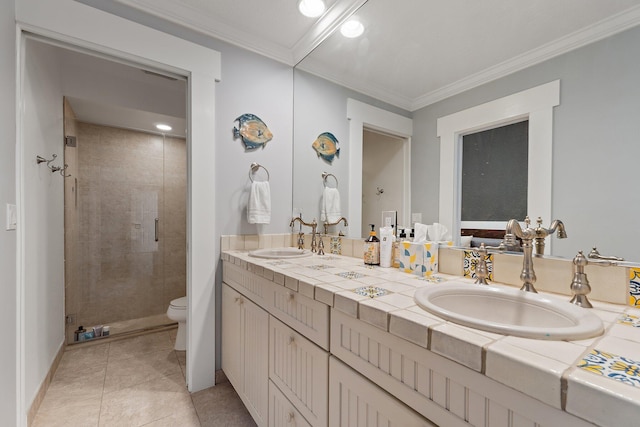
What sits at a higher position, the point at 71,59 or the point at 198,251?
the point at 71,59

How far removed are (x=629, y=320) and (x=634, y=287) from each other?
0.54 ft

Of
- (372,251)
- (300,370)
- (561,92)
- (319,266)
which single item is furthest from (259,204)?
(561,92)

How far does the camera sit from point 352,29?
1.66m

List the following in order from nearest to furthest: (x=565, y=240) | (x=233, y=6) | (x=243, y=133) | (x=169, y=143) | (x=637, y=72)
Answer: (x=637, y=72) < (x=565, y=240) < (x=233, y=6) < (x=243, y=133) < (x=169, y=143)

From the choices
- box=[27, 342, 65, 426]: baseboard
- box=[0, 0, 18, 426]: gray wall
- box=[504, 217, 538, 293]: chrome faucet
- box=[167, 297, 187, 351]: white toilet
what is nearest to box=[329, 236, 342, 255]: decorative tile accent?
box=[504, 217, 538, 293]: chrome faucet

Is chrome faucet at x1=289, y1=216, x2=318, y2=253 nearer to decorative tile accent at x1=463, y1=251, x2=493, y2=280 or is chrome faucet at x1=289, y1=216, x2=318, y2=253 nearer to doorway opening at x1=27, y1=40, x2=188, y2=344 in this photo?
decorative tile accent at x1=463, y1=251, x2=493, y2=280

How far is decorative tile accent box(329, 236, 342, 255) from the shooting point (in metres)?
1.82

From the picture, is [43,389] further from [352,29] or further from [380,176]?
[352,29]

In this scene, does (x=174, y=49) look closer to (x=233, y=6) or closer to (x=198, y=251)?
(x=233, y=6)

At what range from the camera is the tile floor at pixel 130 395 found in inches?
58.2

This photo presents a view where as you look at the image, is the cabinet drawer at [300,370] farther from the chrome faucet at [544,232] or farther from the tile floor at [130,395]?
the chrome faucet at [544,232]

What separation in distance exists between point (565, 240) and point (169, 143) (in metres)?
3.39

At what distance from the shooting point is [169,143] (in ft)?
10.1

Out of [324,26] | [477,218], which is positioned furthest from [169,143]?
[477,218]
